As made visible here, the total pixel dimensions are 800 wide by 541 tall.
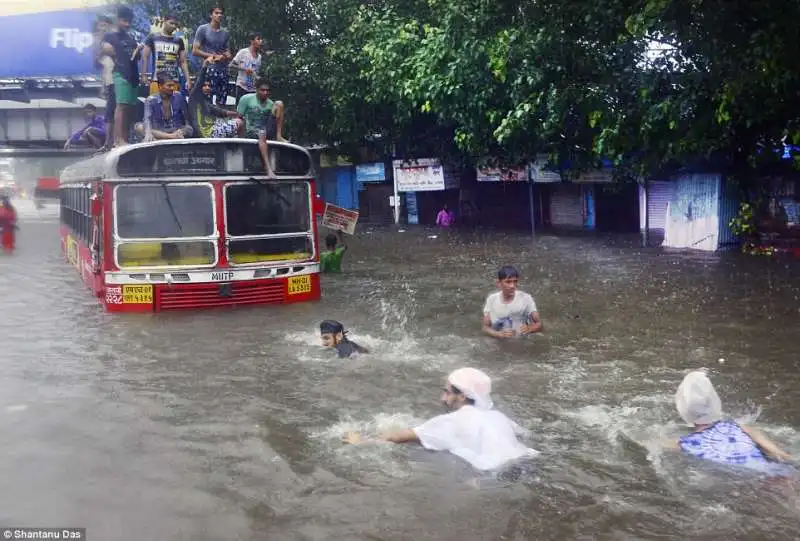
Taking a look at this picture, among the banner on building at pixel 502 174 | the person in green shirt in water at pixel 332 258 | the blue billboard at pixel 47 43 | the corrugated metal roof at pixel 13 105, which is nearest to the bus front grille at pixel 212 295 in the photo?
the person in green shirt in water at pixel 332 258

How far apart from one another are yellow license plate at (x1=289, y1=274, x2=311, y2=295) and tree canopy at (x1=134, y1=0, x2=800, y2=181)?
557 cm

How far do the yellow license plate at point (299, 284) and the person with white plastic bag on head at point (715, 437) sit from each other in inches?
284

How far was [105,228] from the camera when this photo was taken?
36.3 ft

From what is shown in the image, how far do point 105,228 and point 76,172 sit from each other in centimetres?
561

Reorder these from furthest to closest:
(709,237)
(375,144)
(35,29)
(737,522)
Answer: (35,29) → (375,144) → (709,237) → (737,522)

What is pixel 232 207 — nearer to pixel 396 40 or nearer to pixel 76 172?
pixel 76 172

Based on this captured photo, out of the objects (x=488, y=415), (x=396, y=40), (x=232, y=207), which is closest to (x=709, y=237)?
(x=396, y=40)

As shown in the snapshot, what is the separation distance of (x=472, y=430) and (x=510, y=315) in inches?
171

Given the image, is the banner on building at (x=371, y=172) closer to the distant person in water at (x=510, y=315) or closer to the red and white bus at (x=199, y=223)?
the red and white bus at (x=199, y=223)

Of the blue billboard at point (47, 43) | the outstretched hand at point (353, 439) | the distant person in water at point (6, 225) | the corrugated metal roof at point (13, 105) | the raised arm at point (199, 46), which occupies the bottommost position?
the outstretched hand at point (353, 439)

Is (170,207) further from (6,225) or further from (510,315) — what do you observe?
(6,225)

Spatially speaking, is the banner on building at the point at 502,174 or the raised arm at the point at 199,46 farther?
the banner on building at the point at 502,174

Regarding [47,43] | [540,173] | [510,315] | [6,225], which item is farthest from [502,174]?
[47,43]

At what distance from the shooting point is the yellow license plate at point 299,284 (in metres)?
12.0
